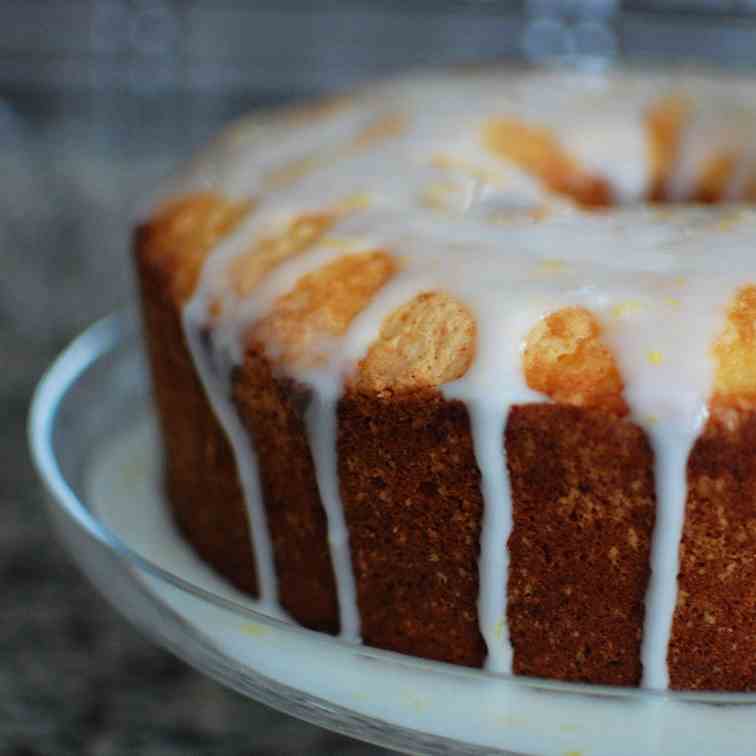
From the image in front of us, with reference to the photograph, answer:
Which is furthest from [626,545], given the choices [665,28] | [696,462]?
[665,28]

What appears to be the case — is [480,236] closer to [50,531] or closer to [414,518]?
[414,518]

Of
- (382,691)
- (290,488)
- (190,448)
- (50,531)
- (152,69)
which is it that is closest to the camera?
(382,691)

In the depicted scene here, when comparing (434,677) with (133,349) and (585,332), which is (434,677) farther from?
(133,349)

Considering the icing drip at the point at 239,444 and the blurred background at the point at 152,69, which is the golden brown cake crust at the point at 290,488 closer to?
the icing drip at the point at 239,444

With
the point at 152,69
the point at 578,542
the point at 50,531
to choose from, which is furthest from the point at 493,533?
the point at 152,69

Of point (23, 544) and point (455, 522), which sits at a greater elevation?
point (455, 522)

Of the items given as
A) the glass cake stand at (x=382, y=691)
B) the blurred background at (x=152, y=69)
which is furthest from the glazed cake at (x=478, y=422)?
the blurred background at (x=152, y=69)

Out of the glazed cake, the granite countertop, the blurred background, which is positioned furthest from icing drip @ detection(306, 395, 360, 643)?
the blurred background
